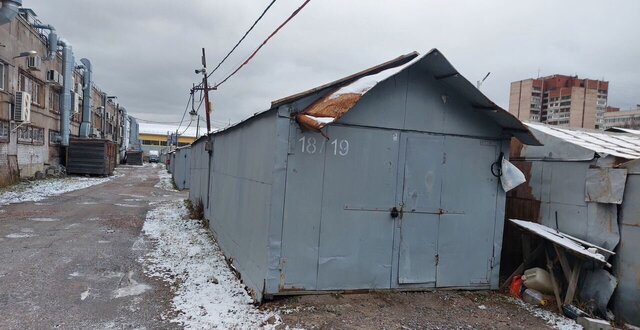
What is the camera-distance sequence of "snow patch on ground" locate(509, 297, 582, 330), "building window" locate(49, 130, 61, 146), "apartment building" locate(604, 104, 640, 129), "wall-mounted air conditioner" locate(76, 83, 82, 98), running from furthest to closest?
1. "apartment building" locate(604, 104, 640, 129)
2. "wall-mounted air conditioner" locate(76, 83, 82, 98)
3. "building window" locate(49, 130, 61, 146)
4. "snow patch on ground" locate(509, 297, 582, 330)

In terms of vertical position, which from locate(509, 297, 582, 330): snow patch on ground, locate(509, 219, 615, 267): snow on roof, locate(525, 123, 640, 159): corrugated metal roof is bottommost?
locate(509, 297, 582, 330): snow patch on ground

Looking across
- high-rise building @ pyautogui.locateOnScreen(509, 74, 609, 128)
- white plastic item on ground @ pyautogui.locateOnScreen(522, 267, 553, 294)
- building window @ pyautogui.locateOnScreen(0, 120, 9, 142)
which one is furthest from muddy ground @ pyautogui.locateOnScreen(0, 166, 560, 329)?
high-rise building @ pyautogui.locateOnScreen(509, 74, 609, 128)

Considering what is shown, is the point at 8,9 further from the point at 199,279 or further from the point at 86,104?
the point at 86,104

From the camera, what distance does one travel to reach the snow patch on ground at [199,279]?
4.79 metres

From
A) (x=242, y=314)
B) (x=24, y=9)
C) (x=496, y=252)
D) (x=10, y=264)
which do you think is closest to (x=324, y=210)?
(x=242, y=314)

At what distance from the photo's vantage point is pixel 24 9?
20.9 m

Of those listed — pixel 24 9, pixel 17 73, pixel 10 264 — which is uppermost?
pixel 24 9

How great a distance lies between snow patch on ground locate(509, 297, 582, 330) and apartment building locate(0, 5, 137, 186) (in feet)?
61.7

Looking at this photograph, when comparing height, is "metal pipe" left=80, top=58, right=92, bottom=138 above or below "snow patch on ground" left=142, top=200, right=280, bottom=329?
above

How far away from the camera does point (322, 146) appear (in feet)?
17.7

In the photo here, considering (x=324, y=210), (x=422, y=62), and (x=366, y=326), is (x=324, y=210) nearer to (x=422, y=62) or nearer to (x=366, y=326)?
(x=366, y=326)

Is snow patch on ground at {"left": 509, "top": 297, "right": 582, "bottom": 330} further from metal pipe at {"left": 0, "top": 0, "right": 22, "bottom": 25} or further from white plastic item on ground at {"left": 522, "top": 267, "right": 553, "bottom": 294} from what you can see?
metal pipe at {"left": 0, "top": 0, "right": 22, "bottom": 25}

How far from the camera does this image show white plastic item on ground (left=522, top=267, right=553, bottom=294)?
→ 5.94 metres

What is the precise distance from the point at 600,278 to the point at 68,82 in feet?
95.6
